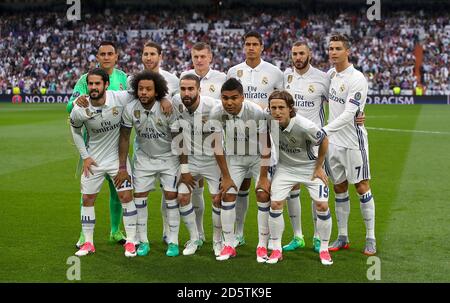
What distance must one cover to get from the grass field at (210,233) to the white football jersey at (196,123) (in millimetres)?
1182

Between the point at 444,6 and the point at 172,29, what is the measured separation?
1861cm

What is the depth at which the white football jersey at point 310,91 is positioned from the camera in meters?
7.71

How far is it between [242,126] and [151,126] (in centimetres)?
101

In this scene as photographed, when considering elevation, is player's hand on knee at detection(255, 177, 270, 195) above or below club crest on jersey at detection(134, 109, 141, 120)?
below

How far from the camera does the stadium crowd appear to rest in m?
40.1

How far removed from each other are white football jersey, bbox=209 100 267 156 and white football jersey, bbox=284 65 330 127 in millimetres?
782

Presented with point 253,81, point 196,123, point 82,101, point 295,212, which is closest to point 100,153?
point 82,101

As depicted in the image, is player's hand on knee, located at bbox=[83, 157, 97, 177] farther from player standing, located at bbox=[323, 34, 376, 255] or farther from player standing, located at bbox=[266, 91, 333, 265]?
player standing, located at bbox=[323, 34, 376, 255]

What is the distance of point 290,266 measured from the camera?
6.89m

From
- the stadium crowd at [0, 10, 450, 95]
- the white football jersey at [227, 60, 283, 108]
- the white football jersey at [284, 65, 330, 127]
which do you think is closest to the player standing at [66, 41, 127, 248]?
the white football jersey at [227, 60, 283, 108]

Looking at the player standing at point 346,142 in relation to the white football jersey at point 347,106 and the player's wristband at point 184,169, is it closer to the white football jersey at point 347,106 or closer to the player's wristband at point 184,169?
the white football jersey at point 347,106

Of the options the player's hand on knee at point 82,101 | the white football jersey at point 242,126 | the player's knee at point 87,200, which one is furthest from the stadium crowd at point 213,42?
the player's hand on knee at point 82,101

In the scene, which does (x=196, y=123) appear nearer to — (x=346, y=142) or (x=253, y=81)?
(x=253, y=81)
